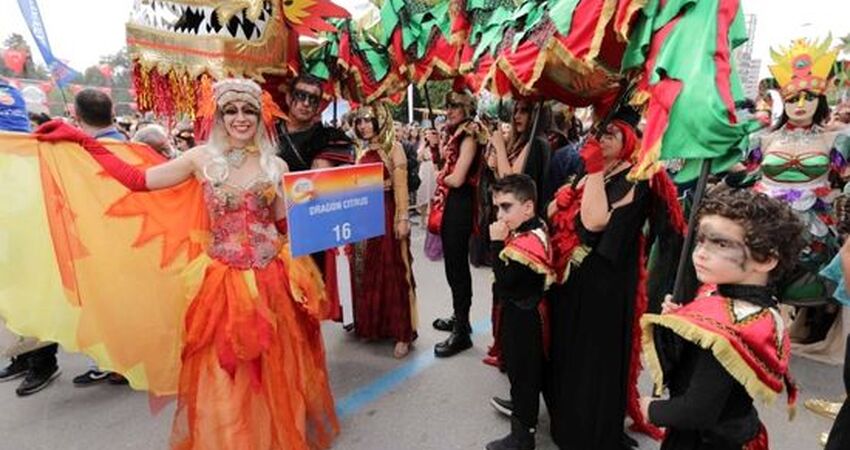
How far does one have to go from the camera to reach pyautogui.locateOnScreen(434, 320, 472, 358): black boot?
11.7 feet

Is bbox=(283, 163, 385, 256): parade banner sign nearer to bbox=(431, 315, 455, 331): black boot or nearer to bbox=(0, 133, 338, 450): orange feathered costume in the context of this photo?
bbox=(0, 133, 338, 450): orange feathered costume

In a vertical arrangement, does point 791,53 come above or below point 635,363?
above

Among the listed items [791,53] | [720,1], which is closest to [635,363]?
[720,1]

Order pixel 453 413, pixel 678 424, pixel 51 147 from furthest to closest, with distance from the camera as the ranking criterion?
1. pixel 453 413
2. pixel 51 147
3. pixel 678 424

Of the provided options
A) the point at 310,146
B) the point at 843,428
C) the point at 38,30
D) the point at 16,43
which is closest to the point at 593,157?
the point at 843,428

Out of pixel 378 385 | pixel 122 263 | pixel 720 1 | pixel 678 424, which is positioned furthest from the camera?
pixel 378 385

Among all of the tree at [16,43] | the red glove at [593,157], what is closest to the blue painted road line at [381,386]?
the red glove at [593,157]

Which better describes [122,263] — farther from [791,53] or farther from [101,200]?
[791,53]

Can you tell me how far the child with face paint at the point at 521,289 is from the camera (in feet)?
7.28

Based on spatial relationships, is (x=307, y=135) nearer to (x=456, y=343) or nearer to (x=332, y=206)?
(x=332, y=206)

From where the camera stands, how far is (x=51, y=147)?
2.23 meters

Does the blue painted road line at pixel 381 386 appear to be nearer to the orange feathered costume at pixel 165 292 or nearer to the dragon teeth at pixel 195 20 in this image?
the orange feathered costume at pixel 165 292

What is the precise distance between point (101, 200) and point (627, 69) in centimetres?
231

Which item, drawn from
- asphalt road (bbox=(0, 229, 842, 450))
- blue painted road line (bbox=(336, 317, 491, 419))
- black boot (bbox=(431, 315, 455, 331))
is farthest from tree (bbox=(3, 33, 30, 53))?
blue painted road line (bbox=(336, 317, 491, 419))
